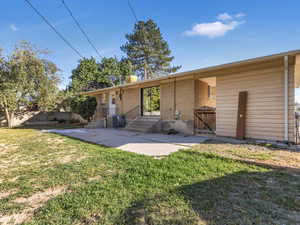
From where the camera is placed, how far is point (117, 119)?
10492mm

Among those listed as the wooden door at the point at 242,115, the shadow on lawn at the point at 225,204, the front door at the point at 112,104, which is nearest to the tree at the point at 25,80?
the front door at the point at 112,104

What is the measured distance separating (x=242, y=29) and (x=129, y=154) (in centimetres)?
928

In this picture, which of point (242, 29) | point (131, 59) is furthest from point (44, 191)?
point (131, 59)

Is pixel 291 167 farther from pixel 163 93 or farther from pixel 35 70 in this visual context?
pixel 35 70

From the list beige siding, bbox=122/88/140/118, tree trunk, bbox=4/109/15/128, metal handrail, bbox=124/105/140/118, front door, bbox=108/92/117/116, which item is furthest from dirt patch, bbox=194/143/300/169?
tree trunk, bbox=4/109/15/128

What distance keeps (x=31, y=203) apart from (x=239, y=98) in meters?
6.49

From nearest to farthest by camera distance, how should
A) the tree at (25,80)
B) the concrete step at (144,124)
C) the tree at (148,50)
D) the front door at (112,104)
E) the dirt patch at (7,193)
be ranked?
1. the dirt patch at (7,193)
2. the concrete step at (144,124)
3. the tree at (25,80)
4. the front door at (112,104)
5. the tree at (148,50)

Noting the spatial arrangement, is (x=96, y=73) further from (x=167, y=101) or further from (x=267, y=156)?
(x=267, y=156)

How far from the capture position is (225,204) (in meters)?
1.94

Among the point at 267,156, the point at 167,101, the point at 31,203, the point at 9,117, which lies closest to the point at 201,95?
the point at 167,101

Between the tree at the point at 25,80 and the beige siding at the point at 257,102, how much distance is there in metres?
13.5

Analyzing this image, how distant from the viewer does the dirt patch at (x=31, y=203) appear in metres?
1.75

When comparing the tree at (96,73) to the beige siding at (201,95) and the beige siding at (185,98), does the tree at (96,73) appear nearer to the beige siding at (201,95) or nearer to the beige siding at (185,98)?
the beige siding at (185,98)

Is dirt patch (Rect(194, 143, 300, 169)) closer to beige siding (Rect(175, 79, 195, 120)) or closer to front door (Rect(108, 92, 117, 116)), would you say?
beige siding (Rect(175, 79, 195, 120))
